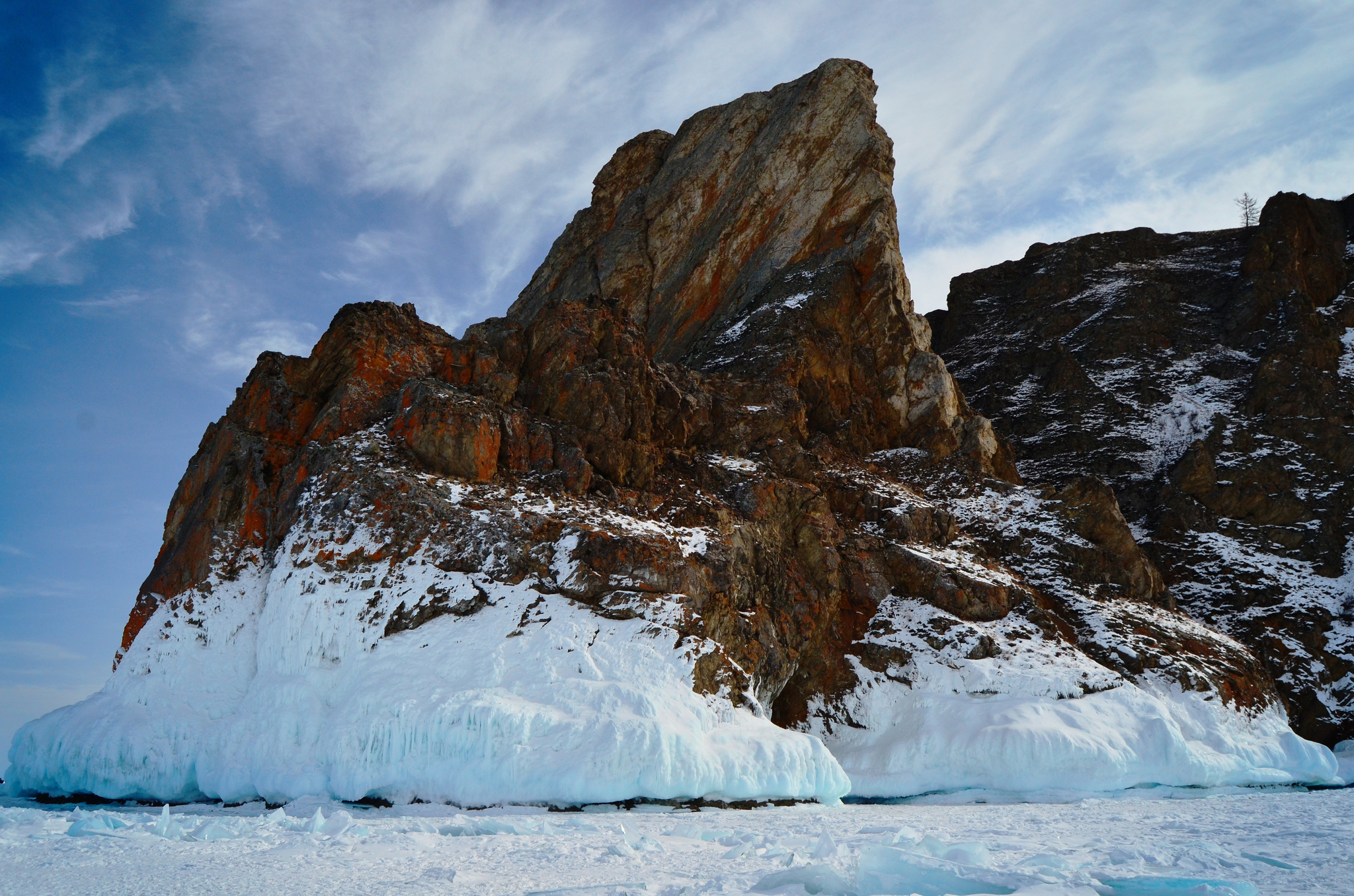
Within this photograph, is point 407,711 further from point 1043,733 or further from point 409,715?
point 1043,733

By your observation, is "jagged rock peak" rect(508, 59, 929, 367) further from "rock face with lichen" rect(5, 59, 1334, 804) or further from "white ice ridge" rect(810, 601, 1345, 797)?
"white ice ridge" rect(810, 601, 1345, 797)

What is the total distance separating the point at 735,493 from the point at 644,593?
30.4 feet

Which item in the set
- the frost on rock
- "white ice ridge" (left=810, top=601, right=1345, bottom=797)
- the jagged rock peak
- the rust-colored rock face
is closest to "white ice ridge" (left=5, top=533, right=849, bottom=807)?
the frost on rock

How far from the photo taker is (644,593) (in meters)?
27.3

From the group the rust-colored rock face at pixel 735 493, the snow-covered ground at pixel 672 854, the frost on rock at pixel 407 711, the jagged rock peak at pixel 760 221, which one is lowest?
the snow-covered ground at pixel 672 854

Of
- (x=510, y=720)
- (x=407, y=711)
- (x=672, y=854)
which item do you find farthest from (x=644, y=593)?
(x=672, y=854)

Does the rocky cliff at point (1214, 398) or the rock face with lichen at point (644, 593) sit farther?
the rocky cliff at point (1214, 398)

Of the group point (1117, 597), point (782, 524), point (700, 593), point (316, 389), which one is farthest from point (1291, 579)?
point (316, 389)

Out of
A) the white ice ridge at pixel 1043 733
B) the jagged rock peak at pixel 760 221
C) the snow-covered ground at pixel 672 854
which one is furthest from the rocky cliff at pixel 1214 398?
the snow-covered ground at pixel 672 854

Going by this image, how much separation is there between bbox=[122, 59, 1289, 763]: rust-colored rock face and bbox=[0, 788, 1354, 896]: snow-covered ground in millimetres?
9005

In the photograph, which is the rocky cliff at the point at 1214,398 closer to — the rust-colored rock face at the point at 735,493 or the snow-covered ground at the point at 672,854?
the rust-colored rock face at the point at 735,493

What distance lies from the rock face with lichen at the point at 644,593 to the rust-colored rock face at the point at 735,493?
0.45 ft

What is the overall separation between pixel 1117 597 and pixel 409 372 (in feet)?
102

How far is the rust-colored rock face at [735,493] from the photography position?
92.3 feet
